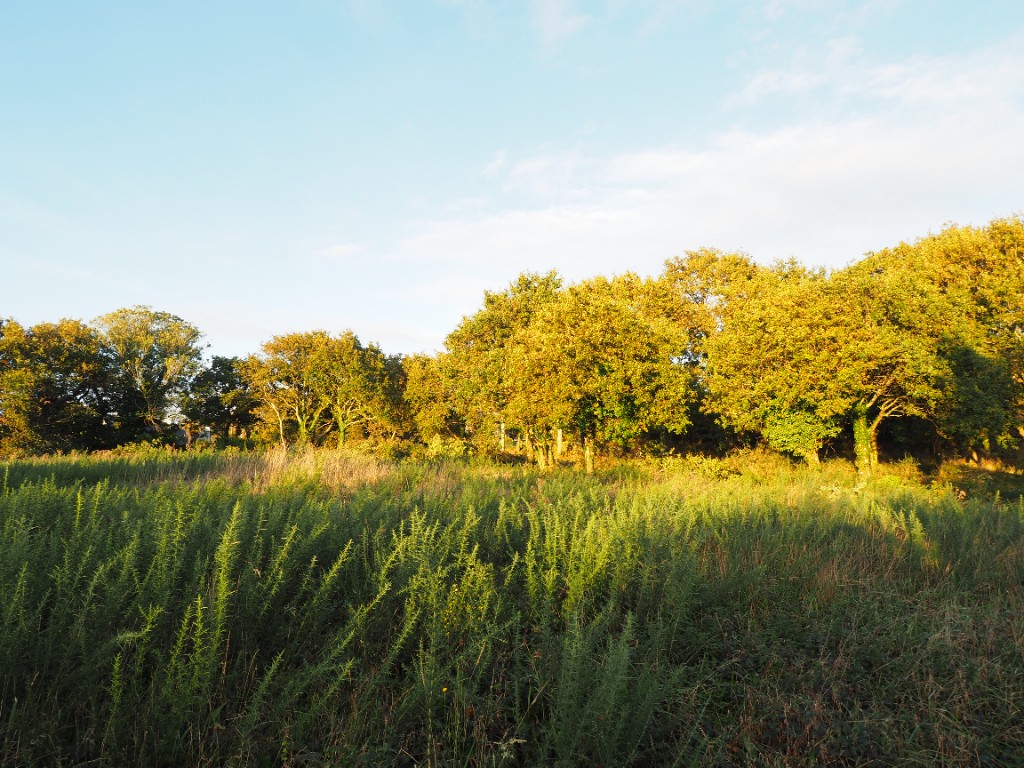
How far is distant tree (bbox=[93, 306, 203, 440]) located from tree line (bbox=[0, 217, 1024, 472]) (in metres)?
0.12

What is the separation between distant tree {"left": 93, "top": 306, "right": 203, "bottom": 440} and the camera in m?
33.1

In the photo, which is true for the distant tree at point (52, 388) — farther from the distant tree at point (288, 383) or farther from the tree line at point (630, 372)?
the distant tree at point (288, 383)

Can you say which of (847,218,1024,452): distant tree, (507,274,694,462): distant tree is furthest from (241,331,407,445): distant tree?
(847,218,1024,452): distant tree

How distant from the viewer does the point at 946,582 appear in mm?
5270

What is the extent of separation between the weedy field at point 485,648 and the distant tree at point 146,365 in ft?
109

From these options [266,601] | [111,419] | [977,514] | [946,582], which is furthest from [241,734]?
[111,419]

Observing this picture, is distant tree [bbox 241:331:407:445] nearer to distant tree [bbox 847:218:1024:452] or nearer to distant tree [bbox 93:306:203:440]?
distant tree [bbox 93:306:203:440]

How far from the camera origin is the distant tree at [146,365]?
1304 inches

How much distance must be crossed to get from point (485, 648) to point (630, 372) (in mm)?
15483

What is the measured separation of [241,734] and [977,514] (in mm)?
10206

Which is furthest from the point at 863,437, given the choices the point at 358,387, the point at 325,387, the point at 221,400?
the point at 221,400

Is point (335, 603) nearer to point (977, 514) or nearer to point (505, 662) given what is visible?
point (505, 662)

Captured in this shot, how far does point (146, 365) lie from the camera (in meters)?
34.1

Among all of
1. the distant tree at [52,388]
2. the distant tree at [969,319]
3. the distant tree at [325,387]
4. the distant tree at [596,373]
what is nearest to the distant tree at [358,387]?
the distant tree at [325,387]
